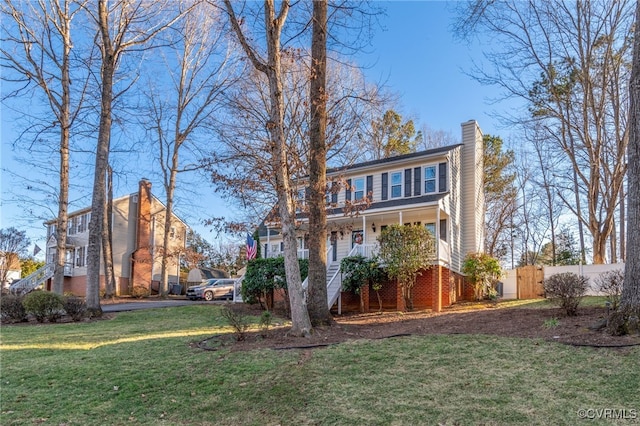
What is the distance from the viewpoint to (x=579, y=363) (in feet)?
18.3

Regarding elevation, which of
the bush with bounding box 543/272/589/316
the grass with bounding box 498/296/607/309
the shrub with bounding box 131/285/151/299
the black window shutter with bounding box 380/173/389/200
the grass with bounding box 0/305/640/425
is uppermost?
the black window shutter with bounding box 380/173/389/200

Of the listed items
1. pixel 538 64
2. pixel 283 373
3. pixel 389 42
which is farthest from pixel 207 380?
pixel 538 64

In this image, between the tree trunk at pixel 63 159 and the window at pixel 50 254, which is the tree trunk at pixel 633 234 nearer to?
the tree trunk at pixel 63 159

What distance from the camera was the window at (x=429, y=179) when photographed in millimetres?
18266

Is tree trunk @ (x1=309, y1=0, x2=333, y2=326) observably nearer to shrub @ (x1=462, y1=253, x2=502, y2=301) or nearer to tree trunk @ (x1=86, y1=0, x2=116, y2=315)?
tree trunk @ (x1=86, y1=0, x2=116, y2=315)

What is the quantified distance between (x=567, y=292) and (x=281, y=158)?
19.9 feet

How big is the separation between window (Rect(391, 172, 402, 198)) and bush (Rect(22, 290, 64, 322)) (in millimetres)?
12658

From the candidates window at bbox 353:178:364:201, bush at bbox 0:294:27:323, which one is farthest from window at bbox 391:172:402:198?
bush at bbox 0:294:27:323

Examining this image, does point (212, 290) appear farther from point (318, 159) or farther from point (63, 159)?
point (318, 159)

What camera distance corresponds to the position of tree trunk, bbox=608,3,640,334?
6609 millimetres

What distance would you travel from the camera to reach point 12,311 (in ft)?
41.1

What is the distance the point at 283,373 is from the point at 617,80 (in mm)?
17332

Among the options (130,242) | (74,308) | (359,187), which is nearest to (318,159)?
(74,308)

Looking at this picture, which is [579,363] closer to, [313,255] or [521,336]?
[521,336]
